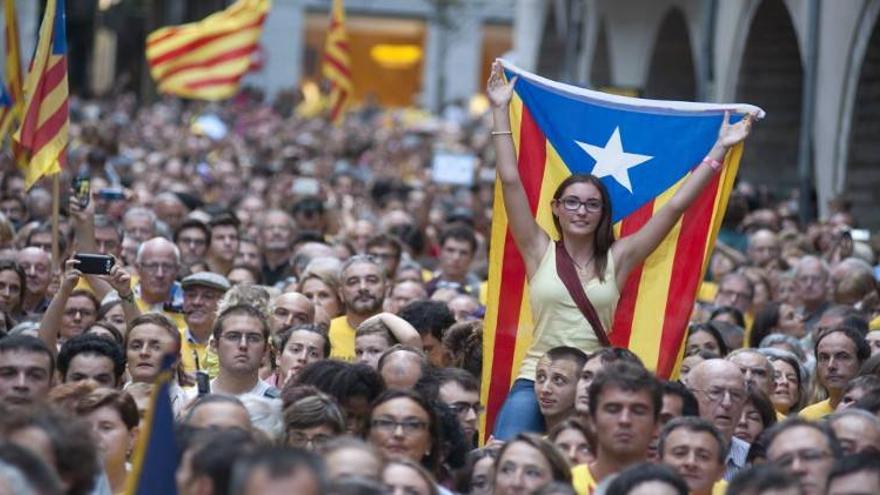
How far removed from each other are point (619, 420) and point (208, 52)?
1593 centimetres

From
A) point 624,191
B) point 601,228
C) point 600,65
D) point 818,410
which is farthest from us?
point 600,65

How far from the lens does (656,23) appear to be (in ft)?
109

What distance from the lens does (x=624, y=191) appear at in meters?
11.8

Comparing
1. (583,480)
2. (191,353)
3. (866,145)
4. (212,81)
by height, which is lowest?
(191,353)

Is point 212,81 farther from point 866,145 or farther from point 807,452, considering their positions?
point 807,452

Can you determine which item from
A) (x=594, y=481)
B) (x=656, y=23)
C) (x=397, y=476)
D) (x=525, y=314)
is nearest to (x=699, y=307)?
(x=525, y=314)

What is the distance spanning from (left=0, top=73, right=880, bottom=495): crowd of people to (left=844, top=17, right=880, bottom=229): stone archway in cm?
258

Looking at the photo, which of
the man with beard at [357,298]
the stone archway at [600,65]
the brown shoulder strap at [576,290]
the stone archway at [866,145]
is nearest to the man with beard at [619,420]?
the brown shoulder strap at [576,290]

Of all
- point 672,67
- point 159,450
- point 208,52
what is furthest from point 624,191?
point 672,67

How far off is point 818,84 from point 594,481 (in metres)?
14.7

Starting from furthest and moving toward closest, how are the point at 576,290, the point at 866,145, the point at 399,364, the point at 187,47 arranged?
the point at 187,47
the point at 866,145
the point at 399,364
the point at 576,290

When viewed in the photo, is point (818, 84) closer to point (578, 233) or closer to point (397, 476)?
point (578, 233)

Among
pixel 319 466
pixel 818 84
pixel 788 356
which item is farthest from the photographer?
pixel 818 84

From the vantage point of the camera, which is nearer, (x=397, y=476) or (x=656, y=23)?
(x=397, y=476)
